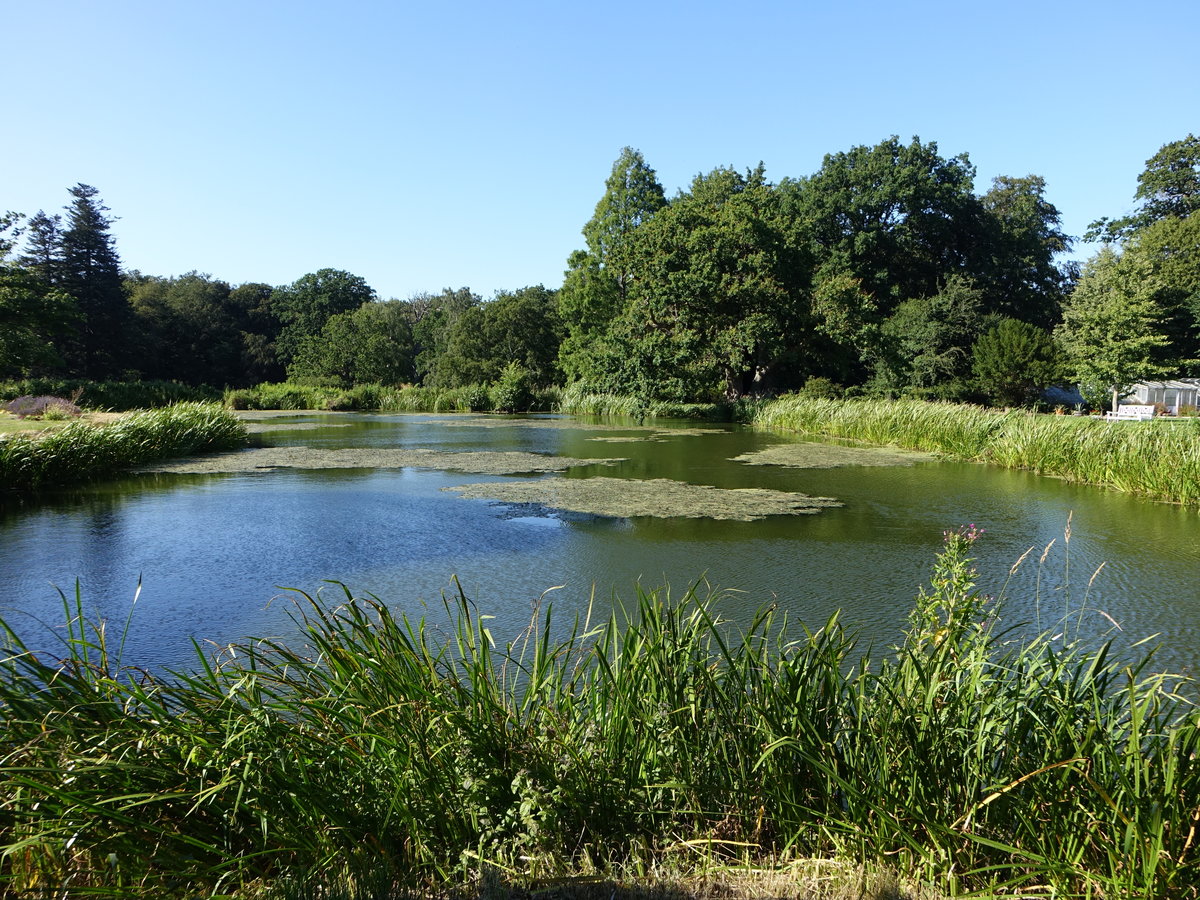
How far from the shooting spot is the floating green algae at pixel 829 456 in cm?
1293

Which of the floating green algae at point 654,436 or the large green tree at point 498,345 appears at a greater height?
the large green tree at point 498,345

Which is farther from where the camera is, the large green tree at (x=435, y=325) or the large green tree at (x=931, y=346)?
the large green tree at (x=435, y=325)

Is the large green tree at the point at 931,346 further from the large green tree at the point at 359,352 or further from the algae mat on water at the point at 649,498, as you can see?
the large green tree at the point at 359,352

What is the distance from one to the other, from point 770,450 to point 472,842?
13.5 m

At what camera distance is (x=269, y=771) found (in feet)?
6.82

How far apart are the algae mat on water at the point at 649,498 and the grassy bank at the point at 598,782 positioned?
573 cm

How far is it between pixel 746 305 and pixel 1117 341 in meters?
11.3

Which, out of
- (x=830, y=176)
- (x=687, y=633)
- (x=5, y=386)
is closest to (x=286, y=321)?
(x=5, y=386)

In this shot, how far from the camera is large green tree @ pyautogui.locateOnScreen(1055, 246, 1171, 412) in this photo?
23203 millimetres

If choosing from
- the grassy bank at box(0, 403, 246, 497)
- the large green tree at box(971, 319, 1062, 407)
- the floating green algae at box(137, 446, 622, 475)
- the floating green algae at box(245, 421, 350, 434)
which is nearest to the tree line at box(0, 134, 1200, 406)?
the large green tree at box(971, 319, 1062, 407)

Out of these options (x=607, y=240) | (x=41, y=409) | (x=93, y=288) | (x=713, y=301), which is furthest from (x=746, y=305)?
(x=93, y=288)

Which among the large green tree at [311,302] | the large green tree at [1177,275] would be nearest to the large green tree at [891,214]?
the large green tree at [1177,275]

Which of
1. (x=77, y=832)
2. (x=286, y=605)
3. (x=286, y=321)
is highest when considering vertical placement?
(x=286, y=321)

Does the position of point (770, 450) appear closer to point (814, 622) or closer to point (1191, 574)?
point (1191, 574)
